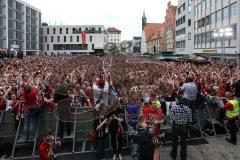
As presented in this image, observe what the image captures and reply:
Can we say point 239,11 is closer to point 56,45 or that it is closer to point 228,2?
point 228,2

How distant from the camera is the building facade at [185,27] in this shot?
247 feet

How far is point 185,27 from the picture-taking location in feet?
266

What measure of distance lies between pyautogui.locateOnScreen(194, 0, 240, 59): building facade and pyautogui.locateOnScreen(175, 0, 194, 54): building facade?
8.88ft

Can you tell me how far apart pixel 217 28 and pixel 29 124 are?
1914 inches

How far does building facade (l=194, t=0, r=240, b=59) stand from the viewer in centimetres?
4459

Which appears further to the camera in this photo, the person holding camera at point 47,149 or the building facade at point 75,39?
the building facade at point 75,39

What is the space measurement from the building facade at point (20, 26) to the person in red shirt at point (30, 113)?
80.0 metres

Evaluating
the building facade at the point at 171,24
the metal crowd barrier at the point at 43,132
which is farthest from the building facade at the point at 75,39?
the metal crowd barrier at the point at 43,132

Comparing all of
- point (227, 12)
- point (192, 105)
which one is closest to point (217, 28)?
point (227, 12)

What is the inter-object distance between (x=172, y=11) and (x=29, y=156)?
96833 mm

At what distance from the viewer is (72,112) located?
36.4 feet

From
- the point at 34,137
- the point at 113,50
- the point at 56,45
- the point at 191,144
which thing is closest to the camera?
the point at 34,137

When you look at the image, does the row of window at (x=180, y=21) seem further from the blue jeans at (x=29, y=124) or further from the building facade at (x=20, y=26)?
the blue jeans at (x=29, y=124)

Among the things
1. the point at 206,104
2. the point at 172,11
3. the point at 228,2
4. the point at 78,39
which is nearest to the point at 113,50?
the point at 78,39
